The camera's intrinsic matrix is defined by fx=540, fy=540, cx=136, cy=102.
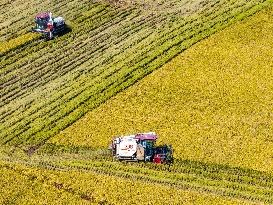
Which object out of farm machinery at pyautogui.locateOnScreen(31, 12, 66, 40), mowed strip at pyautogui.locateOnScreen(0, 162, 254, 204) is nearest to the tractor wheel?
farm machinery at pyautogui.locateOnScreen(31, 12, 66, 40)

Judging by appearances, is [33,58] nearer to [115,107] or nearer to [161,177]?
[115,107]

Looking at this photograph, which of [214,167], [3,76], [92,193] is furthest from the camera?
[3,76]

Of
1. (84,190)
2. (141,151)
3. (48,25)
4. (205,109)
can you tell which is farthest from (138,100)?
(48,25)

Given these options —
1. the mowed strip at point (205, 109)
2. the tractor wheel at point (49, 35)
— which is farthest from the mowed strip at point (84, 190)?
the tractor wheel at point (49, 35)

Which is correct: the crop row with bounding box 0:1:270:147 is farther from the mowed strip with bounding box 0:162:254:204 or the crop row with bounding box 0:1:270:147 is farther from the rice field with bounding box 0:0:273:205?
the mowed strip with bounding box 0:162:254:204

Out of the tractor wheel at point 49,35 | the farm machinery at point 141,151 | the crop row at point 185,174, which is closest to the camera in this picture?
the crop row at point 185,174

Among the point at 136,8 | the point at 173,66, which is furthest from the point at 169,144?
the point at 136,8

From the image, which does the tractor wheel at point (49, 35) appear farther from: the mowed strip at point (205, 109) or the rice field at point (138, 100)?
the mowed strip at point (205, 109)
